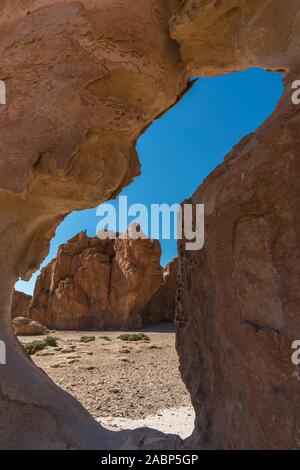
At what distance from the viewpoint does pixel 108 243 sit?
30688mm

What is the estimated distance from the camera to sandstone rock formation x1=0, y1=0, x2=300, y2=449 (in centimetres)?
186

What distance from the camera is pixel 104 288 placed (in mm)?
26797

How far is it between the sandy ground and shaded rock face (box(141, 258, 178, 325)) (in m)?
18.2

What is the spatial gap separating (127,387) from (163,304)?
24318mm

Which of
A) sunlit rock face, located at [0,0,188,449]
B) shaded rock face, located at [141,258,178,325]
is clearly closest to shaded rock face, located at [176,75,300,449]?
sunlit rock face, located at [0,0,188,449]

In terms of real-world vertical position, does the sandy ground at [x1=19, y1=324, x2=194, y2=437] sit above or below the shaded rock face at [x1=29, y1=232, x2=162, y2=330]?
below

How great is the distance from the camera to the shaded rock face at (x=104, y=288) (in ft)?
84.5

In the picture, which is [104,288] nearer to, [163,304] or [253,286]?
[163,304]

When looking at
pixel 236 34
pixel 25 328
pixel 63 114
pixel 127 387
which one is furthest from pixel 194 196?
pixel 25 328

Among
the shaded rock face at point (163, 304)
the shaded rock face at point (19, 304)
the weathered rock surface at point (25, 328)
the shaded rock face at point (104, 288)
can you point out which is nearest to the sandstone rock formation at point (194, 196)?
the weathered rock surface at point (25, 328)

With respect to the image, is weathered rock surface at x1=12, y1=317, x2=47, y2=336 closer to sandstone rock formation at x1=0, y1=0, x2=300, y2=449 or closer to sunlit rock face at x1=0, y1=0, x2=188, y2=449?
sandstone rock formation at x1=0, y1=0, x2=300, y2=449

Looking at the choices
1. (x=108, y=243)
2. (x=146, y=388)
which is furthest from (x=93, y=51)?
(x=108, y=243)

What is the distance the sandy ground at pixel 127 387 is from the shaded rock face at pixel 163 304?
59.6 ft

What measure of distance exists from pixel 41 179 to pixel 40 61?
1.14 metres
